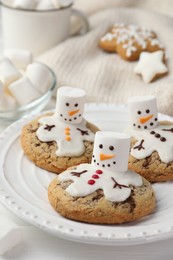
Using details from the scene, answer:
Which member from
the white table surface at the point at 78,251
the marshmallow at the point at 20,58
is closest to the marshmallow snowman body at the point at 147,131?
the white table surface at the point at 78,251

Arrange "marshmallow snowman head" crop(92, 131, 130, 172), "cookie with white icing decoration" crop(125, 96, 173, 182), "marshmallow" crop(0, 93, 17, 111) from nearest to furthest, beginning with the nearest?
"marshmallow snowman head" crop(92, 131, 130, 172) → "cookie with white icing decoration" crop(125, 96, 173, 182) → "marshmallow" crop(0, 93, 17, 111)

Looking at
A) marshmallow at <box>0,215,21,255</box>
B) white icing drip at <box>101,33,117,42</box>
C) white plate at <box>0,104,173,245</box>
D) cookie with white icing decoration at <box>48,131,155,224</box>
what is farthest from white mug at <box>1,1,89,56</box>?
marshmallow at <box>0,215,21,255</box>

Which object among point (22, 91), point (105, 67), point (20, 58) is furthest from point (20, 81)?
point (105, 67)

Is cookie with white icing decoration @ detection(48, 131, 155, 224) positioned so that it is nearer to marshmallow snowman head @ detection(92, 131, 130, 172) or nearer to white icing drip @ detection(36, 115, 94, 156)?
marshmallow snowman head @ detection(92, 131, 130, 172)

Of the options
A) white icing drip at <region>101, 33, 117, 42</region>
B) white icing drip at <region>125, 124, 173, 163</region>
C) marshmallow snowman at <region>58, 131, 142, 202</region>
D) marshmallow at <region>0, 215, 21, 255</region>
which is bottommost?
marshmallow at <region>0, 215, 21, 255</region>

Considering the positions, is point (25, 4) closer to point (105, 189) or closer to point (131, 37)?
point (131, 37)
